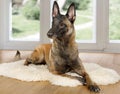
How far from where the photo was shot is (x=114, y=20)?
4434 mm

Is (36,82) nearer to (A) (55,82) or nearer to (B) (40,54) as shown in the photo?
(A) (55,82)

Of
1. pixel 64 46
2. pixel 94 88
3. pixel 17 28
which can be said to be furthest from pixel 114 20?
pixel 94 88

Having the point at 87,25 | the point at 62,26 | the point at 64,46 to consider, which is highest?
the point at 87,25

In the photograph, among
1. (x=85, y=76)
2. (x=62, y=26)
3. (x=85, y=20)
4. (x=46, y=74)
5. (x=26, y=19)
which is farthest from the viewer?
(x=26, y=19)

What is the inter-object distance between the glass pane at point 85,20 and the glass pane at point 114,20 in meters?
0.31

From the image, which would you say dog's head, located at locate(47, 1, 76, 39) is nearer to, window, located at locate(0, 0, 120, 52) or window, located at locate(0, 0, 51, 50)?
window, located at locate(0, 0, 120, 52)

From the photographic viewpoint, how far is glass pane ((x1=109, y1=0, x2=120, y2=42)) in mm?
4410

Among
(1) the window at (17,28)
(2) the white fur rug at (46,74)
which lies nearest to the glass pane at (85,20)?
(1) the window at (17,28)

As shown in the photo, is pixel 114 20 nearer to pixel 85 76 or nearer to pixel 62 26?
pixel 62 26

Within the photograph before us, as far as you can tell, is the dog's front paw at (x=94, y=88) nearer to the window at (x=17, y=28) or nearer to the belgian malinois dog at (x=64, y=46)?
the belgian malinois dog at (x=64, y=46)

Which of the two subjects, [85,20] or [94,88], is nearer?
[94,88]

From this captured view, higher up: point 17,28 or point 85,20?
point 85,20

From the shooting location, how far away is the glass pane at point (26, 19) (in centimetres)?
470

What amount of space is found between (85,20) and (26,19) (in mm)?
1087
